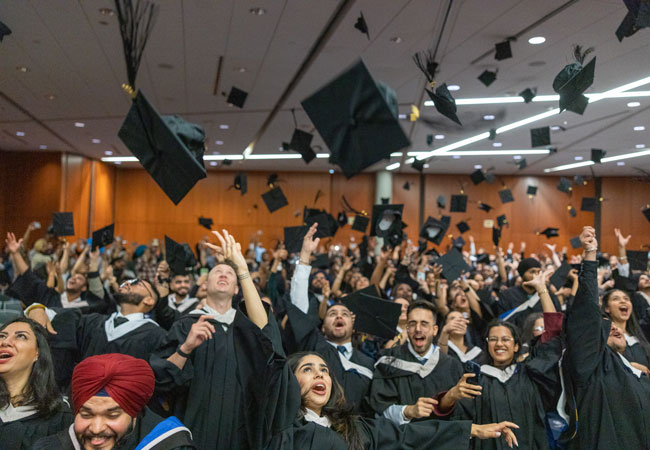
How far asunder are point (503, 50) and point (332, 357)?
17.1ft

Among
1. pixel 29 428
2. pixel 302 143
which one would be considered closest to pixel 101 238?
pixel 302 143

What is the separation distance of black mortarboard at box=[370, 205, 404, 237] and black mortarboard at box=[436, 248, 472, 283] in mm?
1679

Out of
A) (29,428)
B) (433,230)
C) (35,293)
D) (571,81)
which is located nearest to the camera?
(29,428)

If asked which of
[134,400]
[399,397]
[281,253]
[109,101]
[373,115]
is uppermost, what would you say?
[109,101]

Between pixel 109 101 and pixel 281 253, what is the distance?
6534 mm

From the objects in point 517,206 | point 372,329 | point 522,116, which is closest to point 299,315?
point 372,329

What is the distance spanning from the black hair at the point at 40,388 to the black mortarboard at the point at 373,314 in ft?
7.58

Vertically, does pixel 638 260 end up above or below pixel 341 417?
above

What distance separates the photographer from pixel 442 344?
432 cm

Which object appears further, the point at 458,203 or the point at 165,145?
the point at 458,203

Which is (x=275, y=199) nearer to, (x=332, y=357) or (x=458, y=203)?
A: (x=458, y=203)

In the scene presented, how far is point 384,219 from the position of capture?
776 cm

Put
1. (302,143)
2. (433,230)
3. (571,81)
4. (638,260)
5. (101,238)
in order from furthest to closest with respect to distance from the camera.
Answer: (433,230)
(302,143)
(638,260)
(101,238)
(571,81)

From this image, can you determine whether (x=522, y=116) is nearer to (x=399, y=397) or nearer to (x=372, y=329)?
(x=372, y=329)
